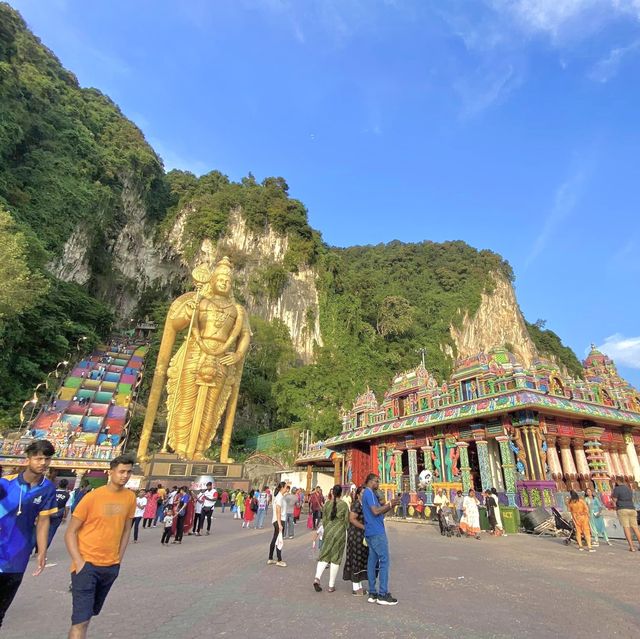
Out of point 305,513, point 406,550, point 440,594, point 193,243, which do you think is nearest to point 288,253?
point 193,243

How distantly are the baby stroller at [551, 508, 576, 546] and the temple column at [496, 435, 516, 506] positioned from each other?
6.83 ft

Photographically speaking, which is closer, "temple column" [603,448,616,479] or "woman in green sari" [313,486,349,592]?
"woman in green sari" [313,486,349,592]

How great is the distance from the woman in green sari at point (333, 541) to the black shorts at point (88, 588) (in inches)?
98.3

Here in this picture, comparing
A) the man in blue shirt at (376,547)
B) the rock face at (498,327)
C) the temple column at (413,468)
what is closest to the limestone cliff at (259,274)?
the temple column at (413,468)

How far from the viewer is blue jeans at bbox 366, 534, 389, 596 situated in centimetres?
385

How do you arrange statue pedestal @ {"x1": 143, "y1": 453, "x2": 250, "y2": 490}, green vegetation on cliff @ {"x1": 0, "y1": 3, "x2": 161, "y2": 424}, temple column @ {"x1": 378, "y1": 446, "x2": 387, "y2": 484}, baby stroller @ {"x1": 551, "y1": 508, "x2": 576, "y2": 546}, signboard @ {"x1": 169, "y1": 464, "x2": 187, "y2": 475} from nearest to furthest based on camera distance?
1. baby stroller @ {"x1": 551, "y1": 508, "x2": 576, "y2": 546}
2. statue pedestal @ {"x1": 143, "y1": 453, "x2": 250, "y2": 490}
3. signboard @ {"x1": 169, "y1": 464, "x2": 187, "y2": 475}
4. temple column @ {"x1": 378, "y1": 446, "x2": 387, "y2": 484}
5. green vegetation on cliff @ {"x1": 0, "y1": 3, "x2": 161, "y2": 424}

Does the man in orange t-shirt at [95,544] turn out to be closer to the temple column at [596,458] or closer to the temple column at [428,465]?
the temple column at [428,465]

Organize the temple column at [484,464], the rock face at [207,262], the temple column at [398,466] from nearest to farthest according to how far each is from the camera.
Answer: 1. the temple column at [484,464]
2. the temple column at [398,466]
3. the rock face at [207,262]

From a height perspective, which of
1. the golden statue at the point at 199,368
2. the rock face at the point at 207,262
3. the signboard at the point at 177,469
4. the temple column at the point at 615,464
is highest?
the rock face at the point at 207,262

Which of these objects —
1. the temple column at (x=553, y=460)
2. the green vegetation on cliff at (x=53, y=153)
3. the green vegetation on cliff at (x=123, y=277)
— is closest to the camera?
the temple column at (x=553, y=460)

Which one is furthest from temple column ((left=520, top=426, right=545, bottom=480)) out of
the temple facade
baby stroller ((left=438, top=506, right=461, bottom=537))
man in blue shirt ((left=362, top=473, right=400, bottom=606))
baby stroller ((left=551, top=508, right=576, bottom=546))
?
man in blue shirt ((left=362, top=473, right=400, bottom=606))

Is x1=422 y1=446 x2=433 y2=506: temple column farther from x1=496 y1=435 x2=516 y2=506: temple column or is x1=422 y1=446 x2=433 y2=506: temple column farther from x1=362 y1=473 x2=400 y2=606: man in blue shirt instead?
x1=362 y1=473 x2=400 y2=606: man in blue shirt

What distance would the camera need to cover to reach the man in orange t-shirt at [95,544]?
2262 mm

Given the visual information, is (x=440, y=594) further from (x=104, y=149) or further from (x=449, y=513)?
(x=104, y=149)
